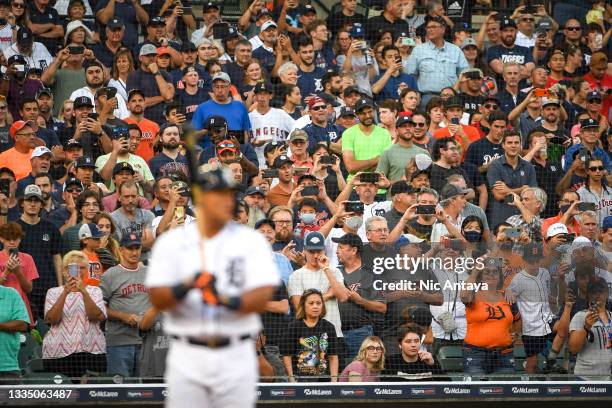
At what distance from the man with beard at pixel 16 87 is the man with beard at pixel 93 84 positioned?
47 centimetres

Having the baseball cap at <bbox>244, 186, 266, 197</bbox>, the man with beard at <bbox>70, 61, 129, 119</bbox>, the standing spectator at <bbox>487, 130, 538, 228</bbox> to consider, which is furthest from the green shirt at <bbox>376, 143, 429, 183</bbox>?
the man with beard at <bbox>70, 61, 129, 119</bbox>

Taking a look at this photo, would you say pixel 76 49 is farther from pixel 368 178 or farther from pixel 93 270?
pixel 93 270

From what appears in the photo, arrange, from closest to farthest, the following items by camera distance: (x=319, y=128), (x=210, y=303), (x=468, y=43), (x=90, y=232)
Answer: (x=210, y=303) → (x=90, y=232) → (x=319, y=128) → (x=468, y=43)

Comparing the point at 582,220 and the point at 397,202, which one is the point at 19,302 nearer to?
the point at 397,202

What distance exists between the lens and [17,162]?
12.5 meters

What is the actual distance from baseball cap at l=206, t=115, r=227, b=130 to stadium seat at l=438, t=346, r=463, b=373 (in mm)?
4026

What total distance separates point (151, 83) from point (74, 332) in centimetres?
487

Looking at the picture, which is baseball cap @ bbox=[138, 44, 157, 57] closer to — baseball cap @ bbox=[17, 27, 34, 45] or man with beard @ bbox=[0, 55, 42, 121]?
man with beard @ bbox=[0, 55, 42, 121]

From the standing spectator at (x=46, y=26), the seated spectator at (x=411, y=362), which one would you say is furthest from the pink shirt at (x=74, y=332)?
the standing spectator at (x=46, y=26)

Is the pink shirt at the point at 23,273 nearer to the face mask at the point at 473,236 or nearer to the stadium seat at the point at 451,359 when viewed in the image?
the stadium seat at the point at 451,359

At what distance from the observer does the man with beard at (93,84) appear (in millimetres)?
13742

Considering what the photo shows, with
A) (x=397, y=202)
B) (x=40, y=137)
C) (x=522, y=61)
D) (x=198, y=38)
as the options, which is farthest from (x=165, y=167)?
(x=522, y=61)

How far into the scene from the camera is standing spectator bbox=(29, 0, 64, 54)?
15109 millimetres

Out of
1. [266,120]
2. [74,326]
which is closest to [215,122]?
[266,120]
